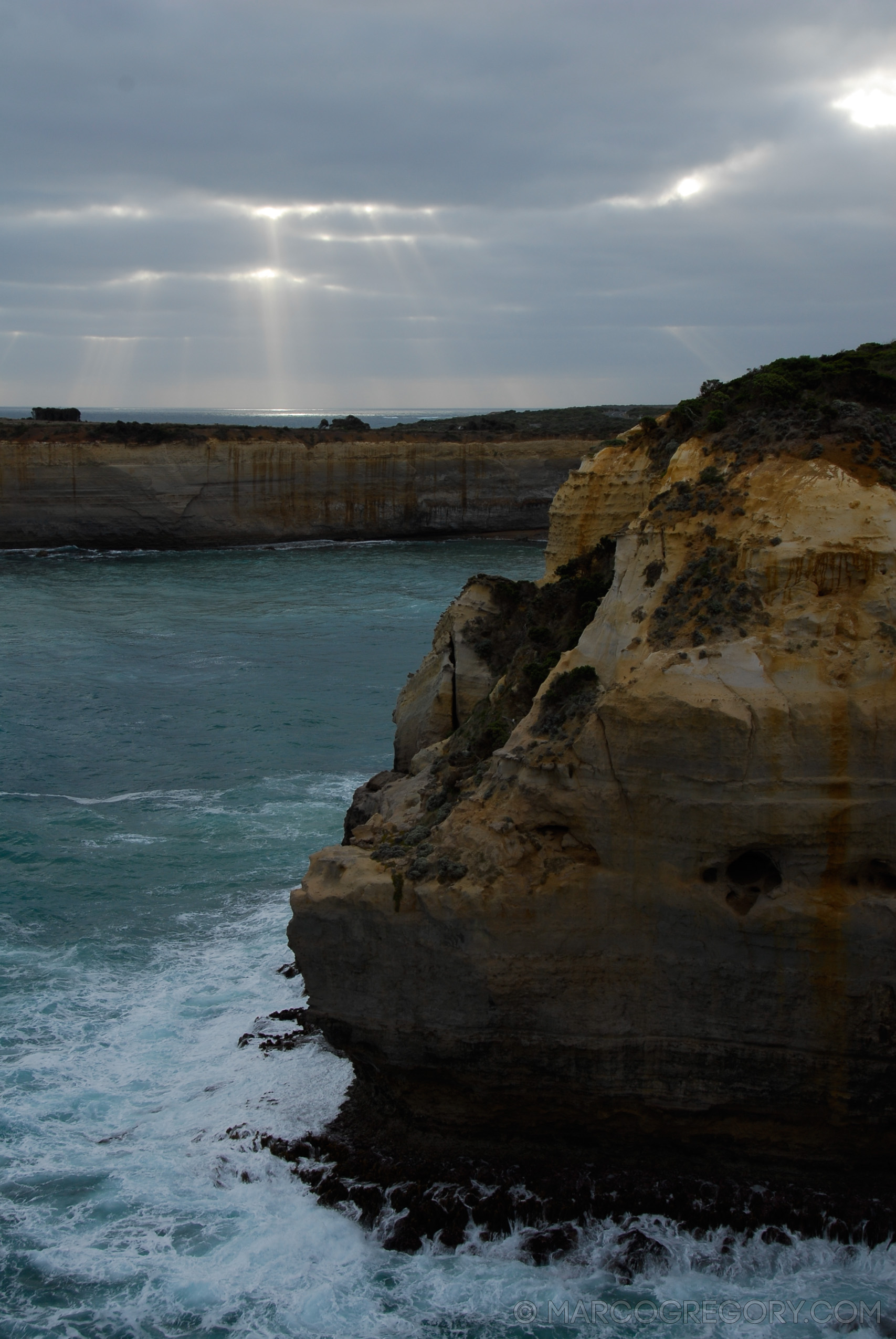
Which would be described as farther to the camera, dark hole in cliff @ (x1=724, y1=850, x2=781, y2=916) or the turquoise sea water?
dark hole in cliff @ (x1=724, y1=850, x2=781, y2=916)

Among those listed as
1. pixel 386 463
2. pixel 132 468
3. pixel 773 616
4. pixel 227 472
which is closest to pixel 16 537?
pixel 132 468

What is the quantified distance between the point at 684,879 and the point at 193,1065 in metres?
7.79

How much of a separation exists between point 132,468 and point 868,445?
57.3 metres

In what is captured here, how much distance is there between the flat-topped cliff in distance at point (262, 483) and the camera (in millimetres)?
62906

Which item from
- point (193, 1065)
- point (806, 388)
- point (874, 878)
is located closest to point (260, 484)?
point (193, 1065)

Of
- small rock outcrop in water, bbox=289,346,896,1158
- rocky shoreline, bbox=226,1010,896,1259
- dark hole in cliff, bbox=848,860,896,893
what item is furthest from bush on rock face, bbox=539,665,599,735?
rocky shoreline, bbox=226,1010,896,1259

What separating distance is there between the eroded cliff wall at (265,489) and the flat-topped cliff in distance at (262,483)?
0.24 ft

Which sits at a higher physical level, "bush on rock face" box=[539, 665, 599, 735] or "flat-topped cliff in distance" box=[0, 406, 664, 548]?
"flat-topped cliff in distance" box=[0, 406, 664, 548]

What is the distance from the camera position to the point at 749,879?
10773 millimetres

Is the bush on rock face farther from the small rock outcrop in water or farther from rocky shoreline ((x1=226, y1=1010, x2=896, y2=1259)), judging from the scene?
rocky shoreline ((x1=226, y1=1010, x2=896, y2=1259))

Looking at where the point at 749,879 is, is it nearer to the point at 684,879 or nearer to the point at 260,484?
the point at 684,879

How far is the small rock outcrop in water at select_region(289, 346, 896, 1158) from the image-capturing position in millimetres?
10266

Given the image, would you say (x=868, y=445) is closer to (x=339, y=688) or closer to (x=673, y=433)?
(x=673, y=433)

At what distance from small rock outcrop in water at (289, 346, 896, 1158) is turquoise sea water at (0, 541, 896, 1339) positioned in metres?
1.48
